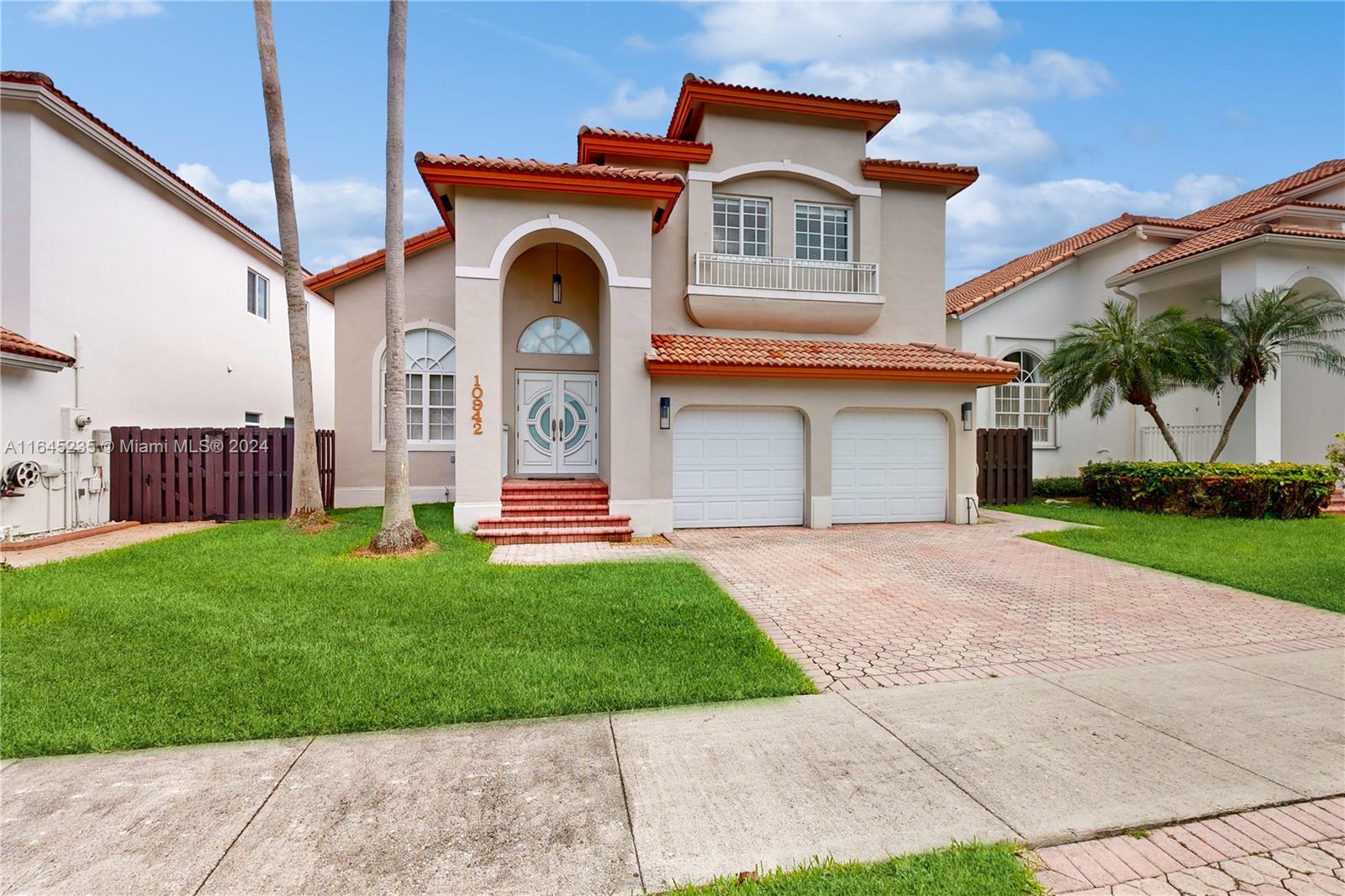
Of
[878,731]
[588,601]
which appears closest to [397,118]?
[588,601]

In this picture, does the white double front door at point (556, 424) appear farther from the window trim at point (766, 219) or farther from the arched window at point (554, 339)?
the window trim at point (766, 219)

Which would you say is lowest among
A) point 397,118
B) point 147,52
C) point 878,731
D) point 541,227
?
point 878,731

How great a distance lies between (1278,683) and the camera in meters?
4.71

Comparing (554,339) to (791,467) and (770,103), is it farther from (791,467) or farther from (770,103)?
(770,103)

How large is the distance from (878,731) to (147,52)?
53.9ft

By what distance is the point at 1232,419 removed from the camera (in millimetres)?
14812

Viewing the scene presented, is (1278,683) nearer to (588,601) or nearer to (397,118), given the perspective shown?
(588,601)

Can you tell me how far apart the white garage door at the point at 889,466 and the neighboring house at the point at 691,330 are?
4 centimetres

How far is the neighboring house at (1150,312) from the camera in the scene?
15789 millimetres

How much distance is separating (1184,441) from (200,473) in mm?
23683

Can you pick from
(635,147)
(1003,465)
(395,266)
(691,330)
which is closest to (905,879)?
(395,266)

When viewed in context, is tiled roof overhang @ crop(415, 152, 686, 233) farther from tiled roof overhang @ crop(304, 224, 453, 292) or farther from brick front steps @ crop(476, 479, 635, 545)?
brick front steps @ crop(476, 479, 635, 545)

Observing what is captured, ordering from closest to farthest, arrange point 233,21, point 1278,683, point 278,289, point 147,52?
point 1278,683, point 233,21, point 147,52, point 278,289

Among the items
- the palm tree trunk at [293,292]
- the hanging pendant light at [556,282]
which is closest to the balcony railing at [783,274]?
the hanging pendant light at [556,282]
